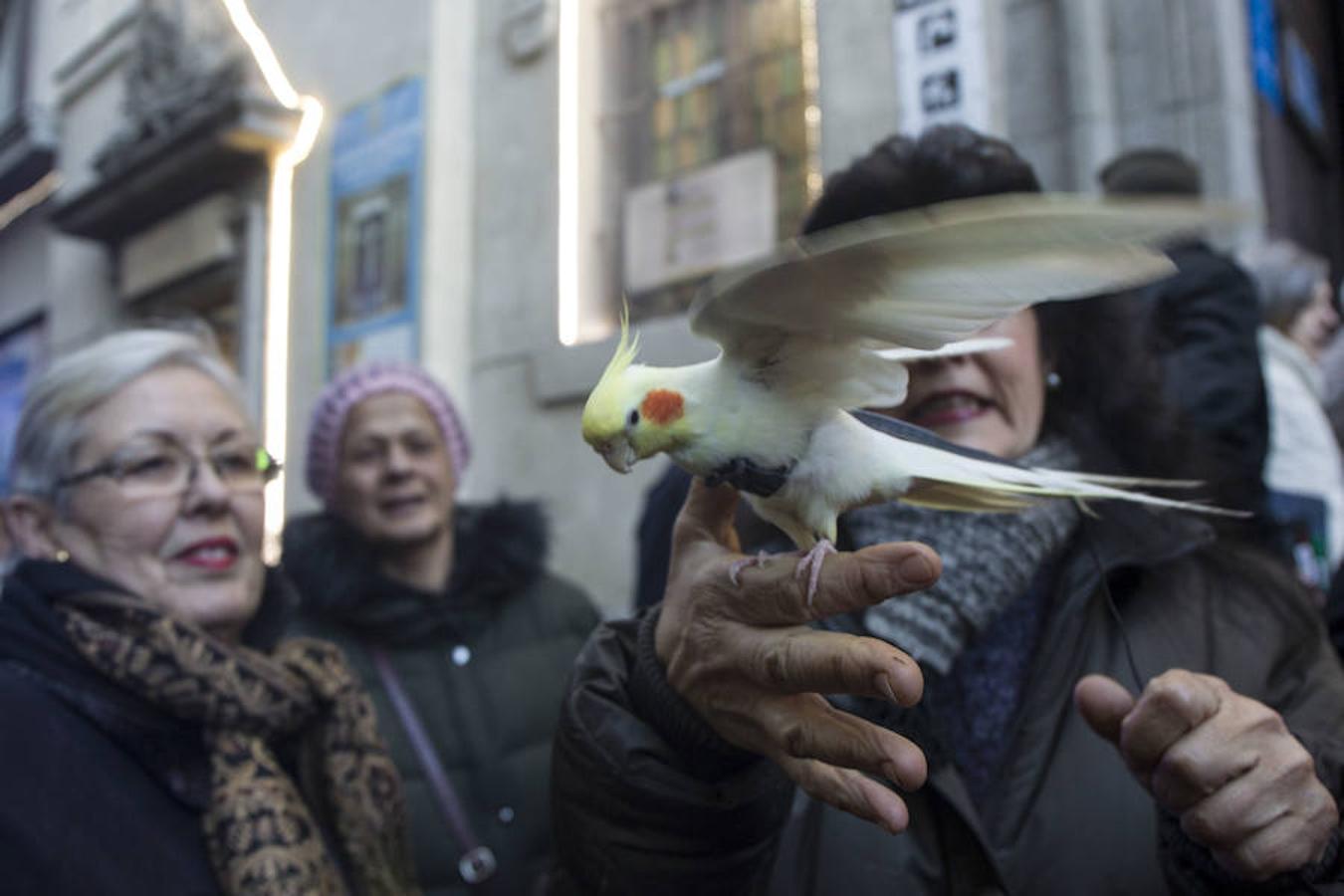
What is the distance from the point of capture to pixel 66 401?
5.22 ft

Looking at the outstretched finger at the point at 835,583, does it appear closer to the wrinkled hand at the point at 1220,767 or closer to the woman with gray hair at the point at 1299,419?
the wrinkled hand at the point at 1220,767

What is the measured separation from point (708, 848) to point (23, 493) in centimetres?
135

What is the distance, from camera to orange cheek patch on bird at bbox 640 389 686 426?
2.50ft

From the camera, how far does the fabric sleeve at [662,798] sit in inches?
37.7

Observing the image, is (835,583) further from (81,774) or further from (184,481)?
(184,481)

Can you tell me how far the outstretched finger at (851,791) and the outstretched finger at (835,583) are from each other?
0.13m

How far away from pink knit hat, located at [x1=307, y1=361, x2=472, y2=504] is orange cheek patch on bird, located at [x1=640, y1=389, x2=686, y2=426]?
5.83 ft

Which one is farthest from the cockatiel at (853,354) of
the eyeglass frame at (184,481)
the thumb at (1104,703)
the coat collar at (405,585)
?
the coat collar at (405,585)

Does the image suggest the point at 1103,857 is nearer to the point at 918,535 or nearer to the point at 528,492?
the point at 918,535

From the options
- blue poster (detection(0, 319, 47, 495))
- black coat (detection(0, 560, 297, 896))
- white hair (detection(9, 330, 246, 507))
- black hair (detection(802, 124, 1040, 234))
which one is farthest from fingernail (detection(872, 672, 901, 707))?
blue poster (detection(0, 319, 47, 495))

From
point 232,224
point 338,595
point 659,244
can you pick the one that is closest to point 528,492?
point 338,595

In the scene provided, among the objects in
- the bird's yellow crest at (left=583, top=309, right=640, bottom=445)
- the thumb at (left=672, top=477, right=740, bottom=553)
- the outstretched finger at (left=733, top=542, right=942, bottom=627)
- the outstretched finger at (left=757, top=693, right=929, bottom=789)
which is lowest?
the outstretched finger at (left=757, top=693, right=929, bottom=789)

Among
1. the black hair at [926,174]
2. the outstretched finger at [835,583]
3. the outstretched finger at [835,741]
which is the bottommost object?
the outstretched finger at [835,741]

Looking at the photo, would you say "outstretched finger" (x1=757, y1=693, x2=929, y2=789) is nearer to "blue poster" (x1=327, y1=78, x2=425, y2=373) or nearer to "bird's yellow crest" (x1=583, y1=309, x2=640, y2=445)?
"bird's yellow crest" (x1=583, y1=309, x2=640, y2=445)
